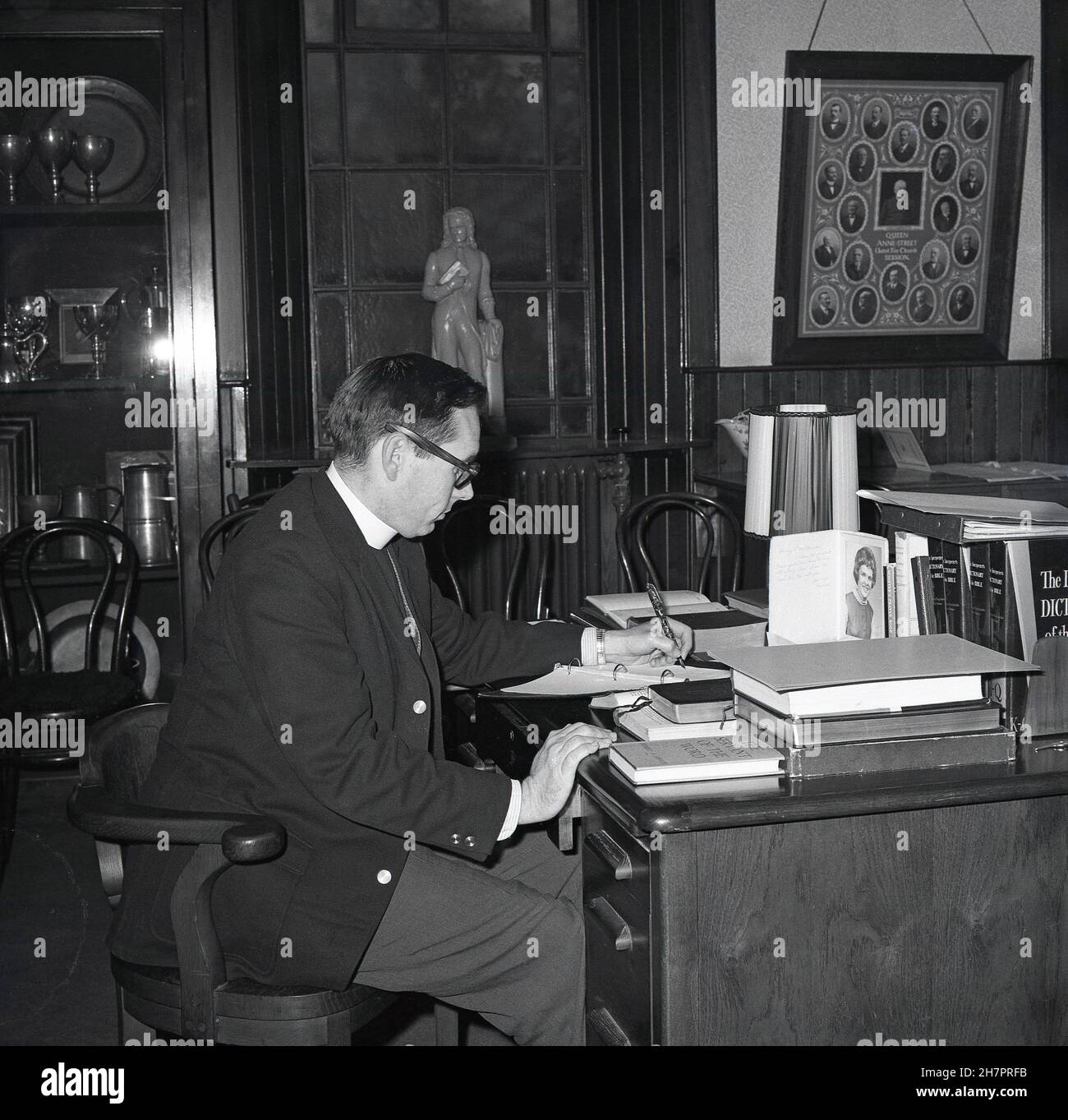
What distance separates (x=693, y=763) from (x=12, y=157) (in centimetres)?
316

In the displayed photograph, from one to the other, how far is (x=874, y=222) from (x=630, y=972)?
3.55 m

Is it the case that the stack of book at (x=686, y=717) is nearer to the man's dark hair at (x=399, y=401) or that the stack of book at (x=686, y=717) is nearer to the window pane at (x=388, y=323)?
the man's dark hair at (x=399, y=401)

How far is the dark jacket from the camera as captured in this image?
1608 mm

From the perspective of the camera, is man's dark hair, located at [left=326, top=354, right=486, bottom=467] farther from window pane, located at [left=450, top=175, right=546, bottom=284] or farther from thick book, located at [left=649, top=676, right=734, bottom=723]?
window pane, located at [left=450, top=175, right=546, bottom=284]

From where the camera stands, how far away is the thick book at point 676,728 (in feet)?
5.31

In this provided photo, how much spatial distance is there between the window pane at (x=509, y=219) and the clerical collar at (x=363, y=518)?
9.05 feet

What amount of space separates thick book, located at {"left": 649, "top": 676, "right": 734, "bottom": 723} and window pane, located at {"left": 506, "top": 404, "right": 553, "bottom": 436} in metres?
2.87

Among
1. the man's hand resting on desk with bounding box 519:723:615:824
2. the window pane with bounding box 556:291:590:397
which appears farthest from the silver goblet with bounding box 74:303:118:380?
the man's hand resting on desk with bounding box 519:723:615:824

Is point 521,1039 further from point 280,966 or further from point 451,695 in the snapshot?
point 451,695

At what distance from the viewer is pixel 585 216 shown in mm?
4480

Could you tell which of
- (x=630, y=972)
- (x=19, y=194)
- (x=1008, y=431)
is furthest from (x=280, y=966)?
(x=1008, y=431)

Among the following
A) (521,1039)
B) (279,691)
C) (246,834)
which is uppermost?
(279,691)

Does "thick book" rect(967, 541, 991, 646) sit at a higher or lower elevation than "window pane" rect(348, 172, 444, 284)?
lower

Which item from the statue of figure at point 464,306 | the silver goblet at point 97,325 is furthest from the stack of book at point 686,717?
the silver goblet at point 97,325
